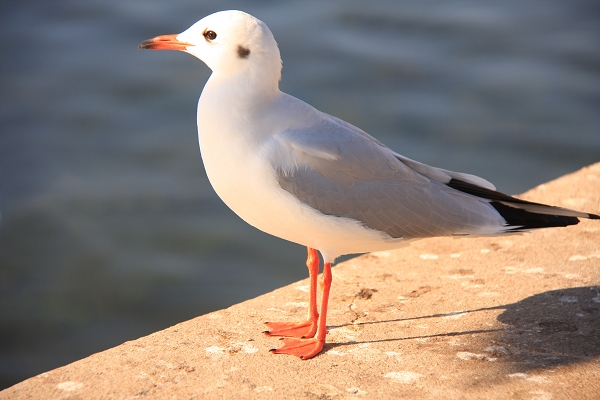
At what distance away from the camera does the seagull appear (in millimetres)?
3463

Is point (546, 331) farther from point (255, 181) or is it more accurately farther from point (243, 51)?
point (243, 51)

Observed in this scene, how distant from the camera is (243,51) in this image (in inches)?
138

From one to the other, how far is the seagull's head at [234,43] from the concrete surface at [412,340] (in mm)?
1323

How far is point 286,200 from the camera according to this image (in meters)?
3.46

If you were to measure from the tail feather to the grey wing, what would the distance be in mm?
52

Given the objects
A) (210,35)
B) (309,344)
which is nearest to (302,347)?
(309,344)

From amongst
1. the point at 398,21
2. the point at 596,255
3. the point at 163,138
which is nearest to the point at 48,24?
the point at 163,138

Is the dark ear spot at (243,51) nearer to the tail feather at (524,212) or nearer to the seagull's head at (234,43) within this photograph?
the seagull's head at (234,43)

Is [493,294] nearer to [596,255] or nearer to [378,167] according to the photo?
[596,255]

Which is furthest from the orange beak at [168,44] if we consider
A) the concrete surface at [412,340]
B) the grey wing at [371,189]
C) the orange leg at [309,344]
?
the concrete surface at [412,340]

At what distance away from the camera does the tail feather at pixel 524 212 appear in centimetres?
367

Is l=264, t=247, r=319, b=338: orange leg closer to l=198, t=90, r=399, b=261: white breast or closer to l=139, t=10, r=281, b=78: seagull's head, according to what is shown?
l=198, t=90, r=399, b=261: white breast

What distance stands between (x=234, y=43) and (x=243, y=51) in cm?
6

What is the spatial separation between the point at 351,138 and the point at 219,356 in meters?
1.21
